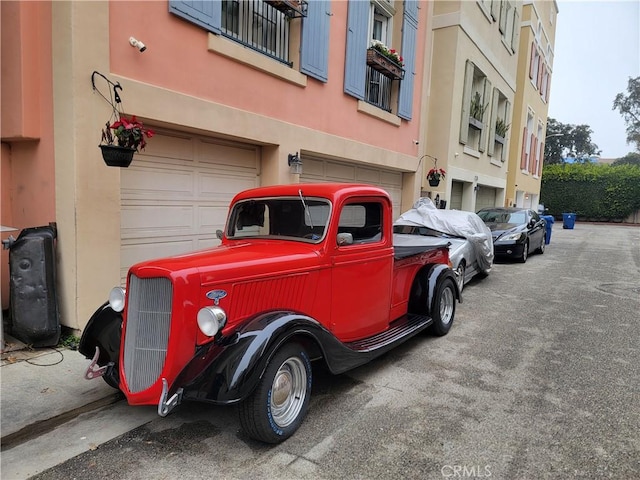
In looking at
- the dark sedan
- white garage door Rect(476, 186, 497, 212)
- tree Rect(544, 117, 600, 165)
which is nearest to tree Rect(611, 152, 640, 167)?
tree Rect(544, 117, 600, 165)

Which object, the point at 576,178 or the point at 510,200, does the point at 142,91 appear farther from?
the point at 576,178

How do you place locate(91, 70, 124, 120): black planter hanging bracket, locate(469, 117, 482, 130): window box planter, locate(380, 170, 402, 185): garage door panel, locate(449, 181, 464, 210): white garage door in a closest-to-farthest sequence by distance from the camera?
locate(91, 70, 124, 120): black planter hanging bracket < locate(380, 170, 402, 185): garage door panel < locate(469, 117, 482, 130): window box planter < locate(449, 181, 464, 210): white garage door

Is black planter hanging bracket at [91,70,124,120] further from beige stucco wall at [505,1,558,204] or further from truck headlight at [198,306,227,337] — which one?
beige stucco wall at [505,1,558,204]

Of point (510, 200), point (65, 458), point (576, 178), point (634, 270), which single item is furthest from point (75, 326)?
point (576, 178)

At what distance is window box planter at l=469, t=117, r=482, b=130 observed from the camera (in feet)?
46.9

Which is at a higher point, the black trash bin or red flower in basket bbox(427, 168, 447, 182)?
red flower in basket bbox(427, 168, 447, 182)

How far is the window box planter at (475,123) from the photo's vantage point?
14.3m

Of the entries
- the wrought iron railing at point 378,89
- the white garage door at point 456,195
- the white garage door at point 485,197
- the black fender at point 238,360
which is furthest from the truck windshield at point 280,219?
the white garage door at point 485,197

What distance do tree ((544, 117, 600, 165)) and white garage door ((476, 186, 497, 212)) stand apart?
1584 inches

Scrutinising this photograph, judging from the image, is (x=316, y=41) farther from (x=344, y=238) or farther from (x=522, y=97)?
(x=522, y=97)

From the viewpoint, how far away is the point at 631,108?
45.7 meters

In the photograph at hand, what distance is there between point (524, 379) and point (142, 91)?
510cm

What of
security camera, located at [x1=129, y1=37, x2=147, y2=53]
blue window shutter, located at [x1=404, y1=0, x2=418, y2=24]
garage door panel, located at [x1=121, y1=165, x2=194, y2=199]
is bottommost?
garage door panel, located at [x1=121, y1=165, x2=194, y2=199]
